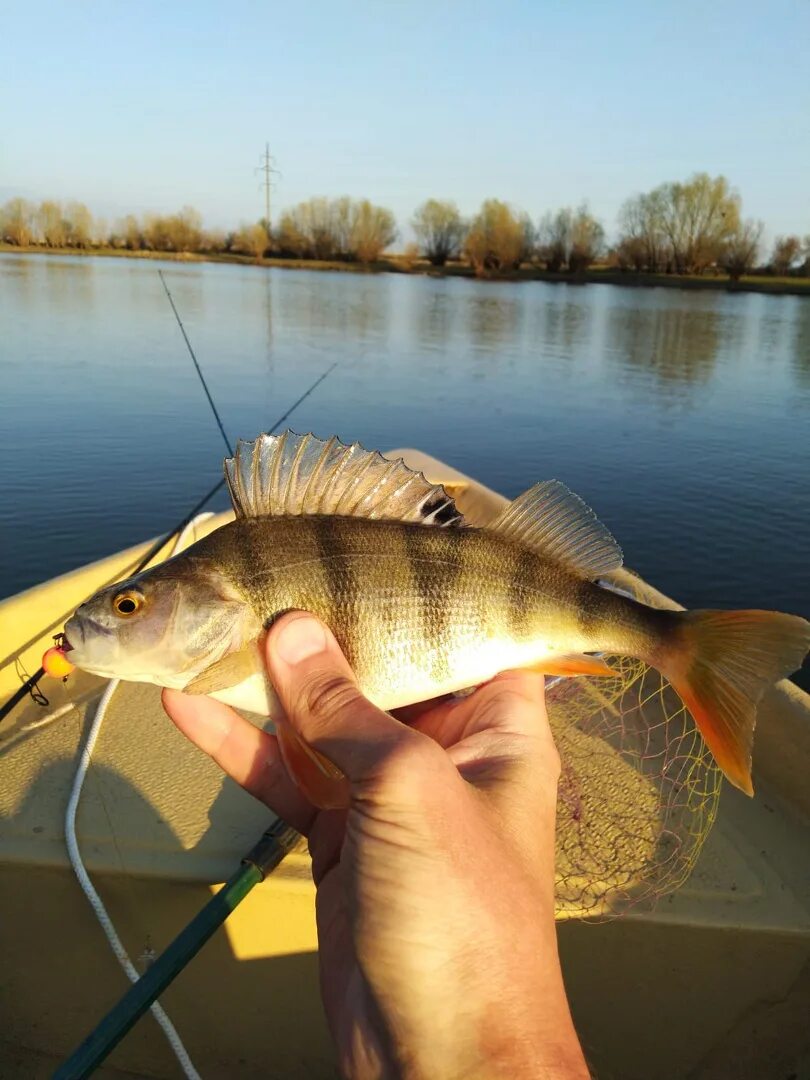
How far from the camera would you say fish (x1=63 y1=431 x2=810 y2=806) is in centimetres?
226

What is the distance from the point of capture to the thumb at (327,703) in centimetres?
173

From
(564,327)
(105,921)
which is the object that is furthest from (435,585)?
(564,327)

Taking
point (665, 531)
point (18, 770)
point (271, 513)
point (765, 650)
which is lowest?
point (665, 531)

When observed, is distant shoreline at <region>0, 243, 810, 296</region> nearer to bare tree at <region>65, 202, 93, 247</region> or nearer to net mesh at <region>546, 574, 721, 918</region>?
bare tree at <region>65, 202, 93, 247</region>

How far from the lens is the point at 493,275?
3105 inches

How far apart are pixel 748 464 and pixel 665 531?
4556mm

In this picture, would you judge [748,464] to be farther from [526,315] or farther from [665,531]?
[526,315]

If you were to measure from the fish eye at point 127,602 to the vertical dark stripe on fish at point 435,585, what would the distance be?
844 millimetres

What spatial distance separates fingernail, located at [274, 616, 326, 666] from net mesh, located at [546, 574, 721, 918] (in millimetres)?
1130

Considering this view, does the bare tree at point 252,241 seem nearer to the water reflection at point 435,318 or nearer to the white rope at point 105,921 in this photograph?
the water reflection at point 435,318

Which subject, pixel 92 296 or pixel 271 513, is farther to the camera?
pixel 92 296

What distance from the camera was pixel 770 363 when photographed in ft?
86.1

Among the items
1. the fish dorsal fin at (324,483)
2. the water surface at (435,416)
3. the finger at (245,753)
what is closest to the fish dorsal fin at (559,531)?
the fish dorsal fin at (324,483)

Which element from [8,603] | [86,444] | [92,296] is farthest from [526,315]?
[8,603]
